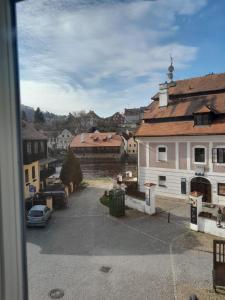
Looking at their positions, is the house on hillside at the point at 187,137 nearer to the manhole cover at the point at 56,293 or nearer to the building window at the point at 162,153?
the building window at the point at 162,153

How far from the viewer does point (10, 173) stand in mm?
674

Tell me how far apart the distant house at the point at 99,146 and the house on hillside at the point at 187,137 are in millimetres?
251

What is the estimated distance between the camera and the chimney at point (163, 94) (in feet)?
5.40

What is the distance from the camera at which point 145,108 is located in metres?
1.64

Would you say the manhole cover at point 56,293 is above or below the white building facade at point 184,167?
below

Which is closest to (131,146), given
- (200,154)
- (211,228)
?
(200,154)

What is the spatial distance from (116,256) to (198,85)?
1500mm

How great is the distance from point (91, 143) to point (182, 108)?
2.72 feet

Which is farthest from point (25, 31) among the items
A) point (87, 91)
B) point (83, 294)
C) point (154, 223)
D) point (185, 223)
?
point (154, 223)

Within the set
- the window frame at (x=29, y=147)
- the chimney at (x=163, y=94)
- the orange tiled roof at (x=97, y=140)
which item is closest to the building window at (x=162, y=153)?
the chimney at (x=163, y=94)

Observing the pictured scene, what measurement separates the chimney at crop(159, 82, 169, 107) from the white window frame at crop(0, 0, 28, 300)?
1.08 metres

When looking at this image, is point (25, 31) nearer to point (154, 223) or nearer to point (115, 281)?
point (115, 281)

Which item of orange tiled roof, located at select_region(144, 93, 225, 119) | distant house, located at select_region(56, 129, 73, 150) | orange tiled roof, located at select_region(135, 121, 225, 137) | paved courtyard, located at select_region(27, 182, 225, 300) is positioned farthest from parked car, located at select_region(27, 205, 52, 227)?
orange tiled roof, located at select_region(135, 121, 225, 137)

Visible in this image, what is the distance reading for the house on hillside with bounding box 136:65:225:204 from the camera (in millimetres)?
1651
